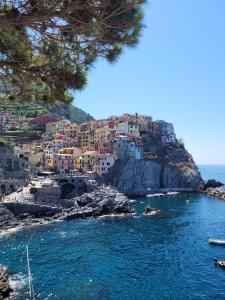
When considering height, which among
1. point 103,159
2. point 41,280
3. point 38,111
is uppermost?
point 38,111

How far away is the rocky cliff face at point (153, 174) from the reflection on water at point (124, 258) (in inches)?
1225

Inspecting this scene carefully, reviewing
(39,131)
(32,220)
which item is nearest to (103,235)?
(32,220)

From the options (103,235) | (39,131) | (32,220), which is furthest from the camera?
(39,131)

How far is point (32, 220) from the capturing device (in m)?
57.2

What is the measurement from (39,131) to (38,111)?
30729 millimetres

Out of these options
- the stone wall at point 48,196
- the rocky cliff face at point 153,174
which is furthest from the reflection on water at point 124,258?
the rocky cliff face at point 153,174

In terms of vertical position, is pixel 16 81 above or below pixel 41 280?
above

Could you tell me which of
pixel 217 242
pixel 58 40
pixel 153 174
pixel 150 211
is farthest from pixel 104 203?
pixel 58 40

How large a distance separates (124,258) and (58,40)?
32064 millimetres

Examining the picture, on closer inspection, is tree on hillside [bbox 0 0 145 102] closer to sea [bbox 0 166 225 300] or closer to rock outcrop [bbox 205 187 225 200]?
sea [bbox 0 166 225 300]

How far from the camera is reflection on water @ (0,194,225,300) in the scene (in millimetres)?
29766

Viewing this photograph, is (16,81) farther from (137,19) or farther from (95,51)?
(137,19)

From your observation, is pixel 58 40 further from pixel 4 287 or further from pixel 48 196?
pixel 48 196

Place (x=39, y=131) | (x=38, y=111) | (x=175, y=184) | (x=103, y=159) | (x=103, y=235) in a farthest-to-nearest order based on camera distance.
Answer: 1. (x=38, y=111)
2. (x=39, y=131)
3. (x=175, y=184)
4. (x=103, y=159)
5. (x=103, y=235)
